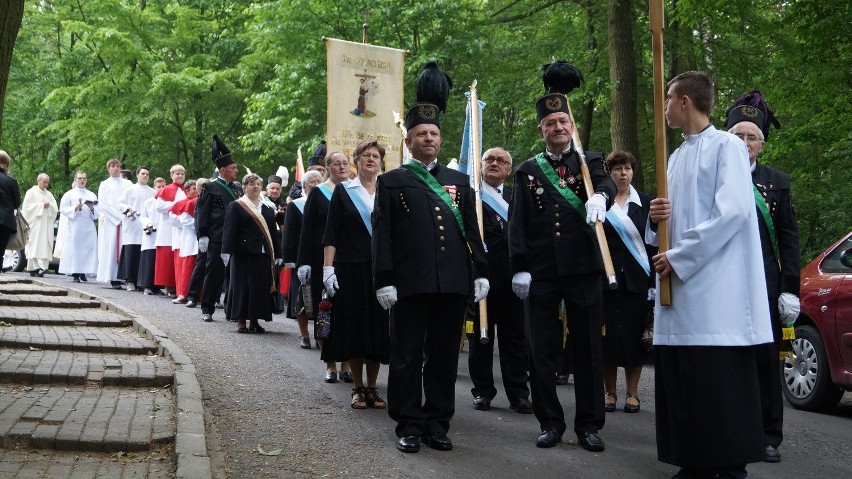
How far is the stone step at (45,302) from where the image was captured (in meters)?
14.6

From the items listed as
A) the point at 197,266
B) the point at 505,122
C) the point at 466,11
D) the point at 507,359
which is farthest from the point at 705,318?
the point at 505,122

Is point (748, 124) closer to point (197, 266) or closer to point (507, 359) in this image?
point (507, 359)

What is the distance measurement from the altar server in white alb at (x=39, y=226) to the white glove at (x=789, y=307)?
20.1 metres

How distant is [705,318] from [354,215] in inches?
155

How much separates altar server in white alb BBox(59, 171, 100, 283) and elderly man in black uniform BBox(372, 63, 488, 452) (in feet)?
56.9

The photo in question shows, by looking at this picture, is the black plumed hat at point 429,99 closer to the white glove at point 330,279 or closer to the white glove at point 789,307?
the white glove at point 330,279

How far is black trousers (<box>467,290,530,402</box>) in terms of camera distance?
30.0ft

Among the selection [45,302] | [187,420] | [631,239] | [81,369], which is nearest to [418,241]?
[187,420]

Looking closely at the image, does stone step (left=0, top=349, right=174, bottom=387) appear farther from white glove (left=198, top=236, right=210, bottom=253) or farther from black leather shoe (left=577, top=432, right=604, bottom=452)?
white glove (left=198, top=236, right=210, bottom=253)

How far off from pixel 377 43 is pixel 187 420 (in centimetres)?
1750

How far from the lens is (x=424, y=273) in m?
7.29

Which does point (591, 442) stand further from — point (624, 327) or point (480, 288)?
point (624, 327)

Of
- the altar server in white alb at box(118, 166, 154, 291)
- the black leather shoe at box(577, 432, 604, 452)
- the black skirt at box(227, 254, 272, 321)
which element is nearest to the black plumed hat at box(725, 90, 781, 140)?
the black leather shoe at box(577, 432, 604, 452)

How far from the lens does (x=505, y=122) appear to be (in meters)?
28.4
